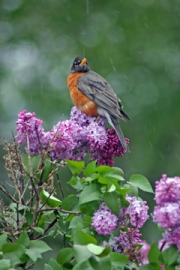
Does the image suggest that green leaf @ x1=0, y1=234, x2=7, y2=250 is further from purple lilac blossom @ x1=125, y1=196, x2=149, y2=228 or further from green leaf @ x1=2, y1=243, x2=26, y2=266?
purple lilac blossom @ x1=125, y1=196, x2=149, y2=228

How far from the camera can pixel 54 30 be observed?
1902 centimetres

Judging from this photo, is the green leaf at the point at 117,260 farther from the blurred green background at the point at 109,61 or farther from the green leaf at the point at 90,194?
the blurred green background at the point at 109,61

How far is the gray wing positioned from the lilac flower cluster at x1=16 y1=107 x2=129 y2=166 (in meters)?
1.13

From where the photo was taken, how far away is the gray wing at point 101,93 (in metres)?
5.11

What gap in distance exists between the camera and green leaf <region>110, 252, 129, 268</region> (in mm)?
2799

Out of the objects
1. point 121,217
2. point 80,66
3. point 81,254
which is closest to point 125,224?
point 121,217

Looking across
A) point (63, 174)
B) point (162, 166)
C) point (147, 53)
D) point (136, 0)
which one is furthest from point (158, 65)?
point (63, 174)

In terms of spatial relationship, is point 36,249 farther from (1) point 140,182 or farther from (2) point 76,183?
(1) point 140,182

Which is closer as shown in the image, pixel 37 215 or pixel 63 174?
pixel 37 215

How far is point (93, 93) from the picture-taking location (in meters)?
5.60

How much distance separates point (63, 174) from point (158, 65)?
16.9 ft

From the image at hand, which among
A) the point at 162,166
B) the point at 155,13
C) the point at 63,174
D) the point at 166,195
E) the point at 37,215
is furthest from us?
the point at 155,13

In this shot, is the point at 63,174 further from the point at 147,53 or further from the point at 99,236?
the point at 99,236

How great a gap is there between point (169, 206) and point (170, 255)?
0.52 feet
